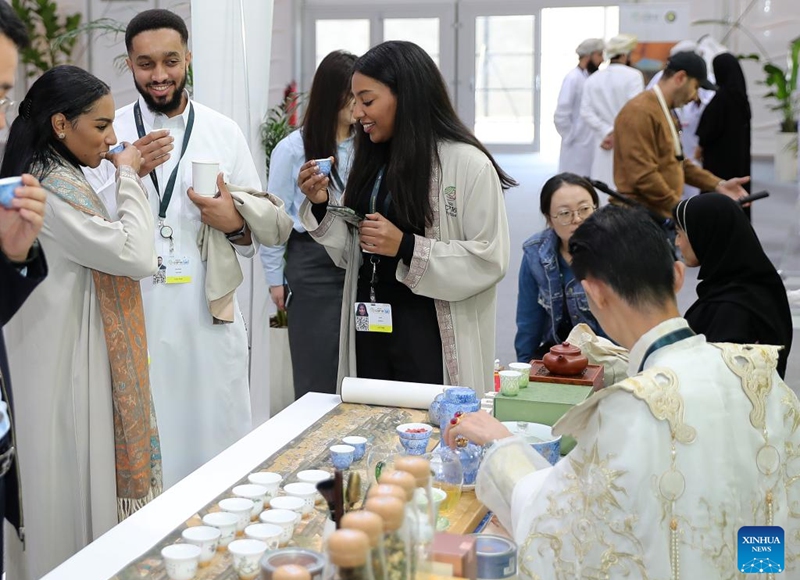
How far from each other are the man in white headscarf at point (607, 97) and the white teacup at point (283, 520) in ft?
21.9

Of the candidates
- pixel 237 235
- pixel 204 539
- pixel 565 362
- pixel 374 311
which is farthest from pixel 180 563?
pixel 237 235

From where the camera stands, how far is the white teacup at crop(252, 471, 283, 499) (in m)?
2.09

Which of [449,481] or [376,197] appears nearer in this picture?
[449,481]

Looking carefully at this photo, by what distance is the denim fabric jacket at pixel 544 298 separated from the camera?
12.8 ft

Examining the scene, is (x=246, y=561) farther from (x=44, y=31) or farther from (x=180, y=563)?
(x=44, y=31)

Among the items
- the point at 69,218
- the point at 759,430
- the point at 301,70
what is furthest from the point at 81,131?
the point at 301,70

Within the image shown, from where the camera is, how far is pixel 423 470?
149 centimetres

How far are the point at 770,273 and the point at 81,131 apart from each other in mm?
2113

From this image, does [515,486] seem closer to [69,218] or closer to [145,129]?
[69,218]

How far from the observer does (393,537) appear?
1328mm

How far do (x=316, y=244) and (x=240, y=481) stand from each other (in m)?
1.96

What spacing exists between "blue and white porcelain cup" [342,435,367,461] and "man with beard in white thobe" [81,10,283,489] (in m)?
1.09

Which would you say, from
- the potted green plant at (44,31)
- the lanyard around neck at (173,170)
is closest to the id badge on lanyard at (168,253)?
the lanyard around neck at (173,170)

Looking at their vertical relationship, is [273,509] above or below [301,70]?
below
